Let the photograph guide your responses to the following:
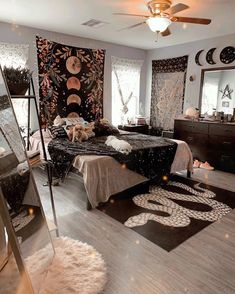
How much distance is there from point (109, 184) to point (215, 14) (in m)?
2.74

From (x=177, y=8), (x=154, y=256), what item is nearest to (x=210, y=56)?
(x=177, y=8)

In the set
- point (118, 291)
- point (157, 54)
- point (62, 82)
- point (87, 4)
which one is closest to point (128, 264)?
point (118, 291)

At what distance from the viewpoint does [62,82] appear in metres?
4.64

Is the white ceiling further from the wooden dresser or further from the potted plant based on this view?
the potted plant

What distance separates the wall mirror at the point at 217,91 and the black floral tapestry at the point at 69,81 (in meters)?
2.21

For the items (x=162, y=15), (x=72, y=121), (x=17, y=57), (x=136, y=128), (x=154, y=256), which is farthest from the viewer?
(x=136, y=128)

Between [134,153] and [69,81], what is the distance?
8.03ft

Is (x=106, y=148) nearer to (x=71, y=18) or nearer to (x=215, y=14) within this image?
(x=71, y=18)

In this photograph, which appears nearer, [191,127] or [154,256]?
[154,256]

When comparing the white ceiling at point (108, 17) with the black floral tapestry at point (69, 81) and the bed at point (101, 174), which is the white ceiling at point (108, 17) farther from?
the bed at point (101, 174)

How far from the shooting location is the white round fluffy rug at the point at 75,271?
164 centimetres

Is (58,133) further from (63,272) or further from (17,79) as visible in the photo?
(63,272)

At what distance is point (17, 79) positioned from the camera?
164cm

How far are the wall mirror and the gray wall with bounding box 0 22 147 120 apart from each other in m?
1.69
